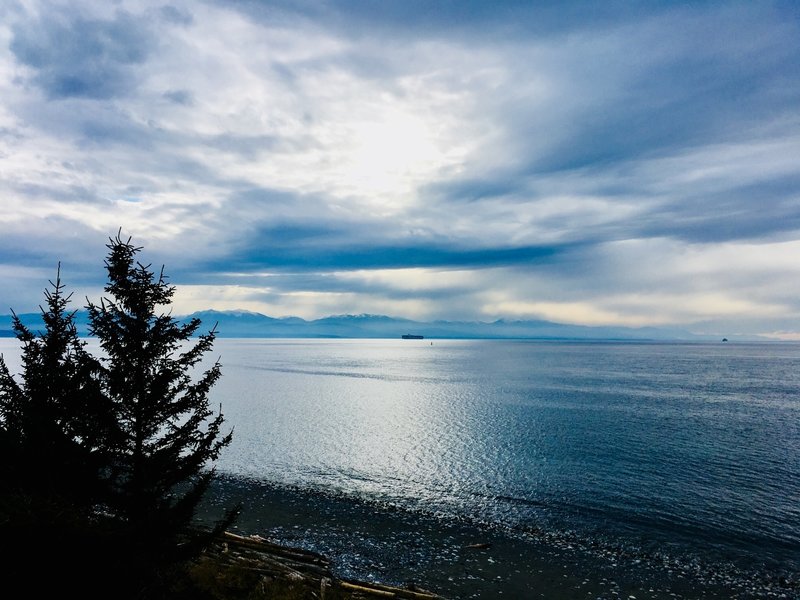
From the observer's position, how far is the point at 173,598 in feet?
41.8

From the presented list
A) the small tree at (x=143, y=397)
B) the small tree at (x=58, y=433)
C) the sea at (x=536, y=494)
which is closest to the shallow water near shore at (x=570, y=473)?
the sea at (x=536, y=494)

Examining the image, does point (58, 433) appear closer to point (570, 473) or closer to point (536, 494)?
point (536, 494)

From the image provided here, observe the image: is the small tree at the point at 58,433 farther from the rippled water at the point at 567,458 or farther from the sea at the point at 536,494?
the rippled water at the point at 567,458

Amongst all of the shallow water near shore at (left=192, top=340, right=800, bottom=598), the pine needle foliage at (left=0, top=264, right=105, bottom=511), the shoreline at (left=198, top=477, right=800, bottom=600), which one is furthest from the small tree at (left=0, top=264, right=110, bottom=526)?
the shallow water near shore at (left=192, top=340, right=800, bottom=598)

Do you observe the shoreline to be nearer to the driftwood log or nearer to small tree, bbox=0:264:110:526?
the driftwood log

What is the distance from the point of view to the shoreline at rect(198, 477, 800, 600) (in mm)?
22594

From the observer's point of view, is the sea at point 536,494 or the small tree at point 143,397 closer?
the small tree at point 143,397

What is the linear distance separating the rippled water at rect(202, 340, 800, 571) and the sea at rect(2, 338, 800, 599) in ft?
0.78

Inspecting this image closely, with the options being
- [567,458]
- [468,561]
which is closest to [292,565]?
[468,561]

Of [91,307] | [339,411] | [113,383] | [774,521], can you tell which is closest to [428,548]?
[113,383]

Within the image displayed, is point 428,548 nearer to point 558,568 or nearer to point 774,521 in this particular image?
point 558,568

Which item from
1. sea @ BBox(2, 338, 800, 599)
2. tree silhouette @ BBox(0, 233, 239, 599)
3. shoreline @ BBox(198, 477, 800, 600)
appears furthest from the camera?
sea @ BBox(2, 338, 800, 599)

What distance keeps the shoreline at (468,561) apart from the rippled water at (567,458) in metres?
2.97

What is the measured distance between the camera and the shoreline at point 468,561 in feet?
74.1
